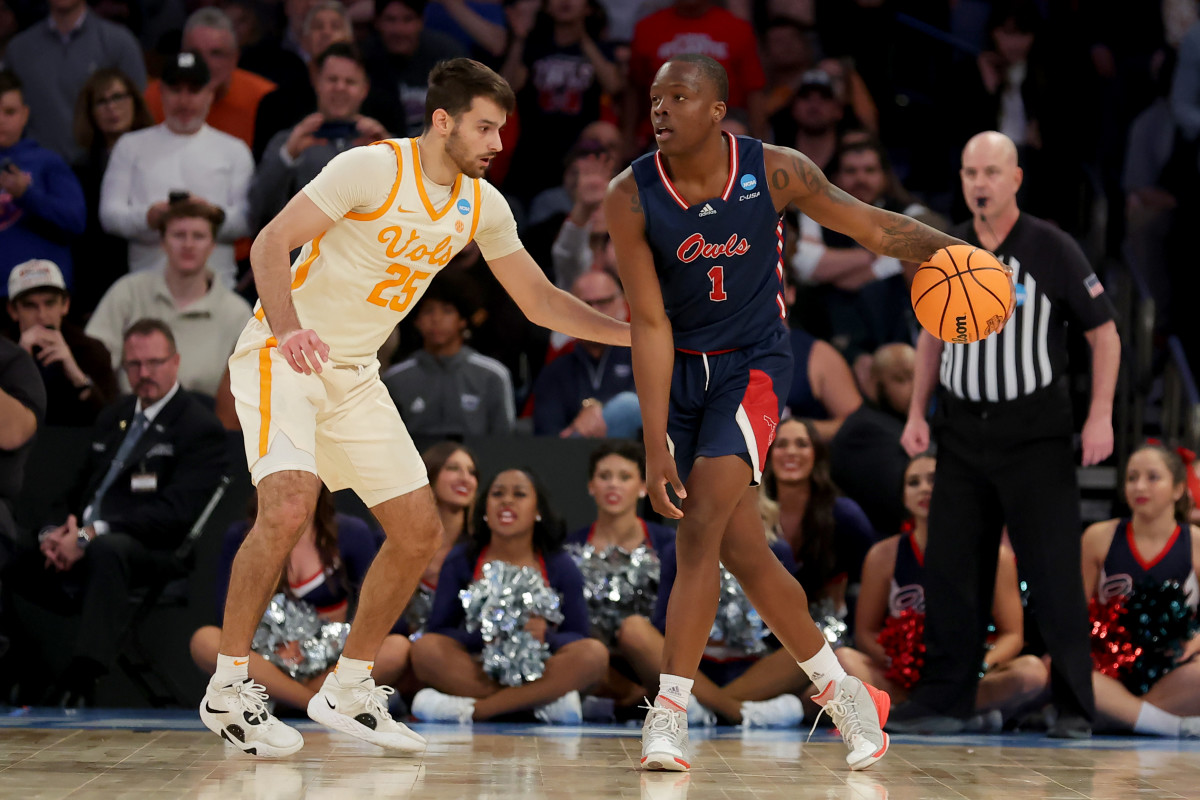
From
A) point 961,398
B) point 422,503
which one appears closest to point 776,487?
point 961,398

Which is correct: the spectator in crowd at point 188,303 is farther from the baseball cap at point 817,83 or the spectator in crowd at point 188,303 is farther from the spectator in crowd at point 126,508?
the baseball cap at point 817,83

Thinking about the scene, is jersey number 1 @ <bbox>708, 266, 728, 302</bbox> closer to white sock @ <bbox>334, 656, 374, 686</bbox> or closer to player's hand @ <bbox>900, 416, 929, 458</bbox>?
white sock @ <bbox>334, 656, 374, 686</bbox>

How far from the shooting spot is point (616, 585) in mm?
6312

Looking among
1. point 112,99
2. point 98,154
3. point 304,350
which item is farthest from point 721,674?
point 112,99

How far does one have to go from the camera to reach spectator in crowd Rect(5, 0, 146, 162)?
8.49 metres

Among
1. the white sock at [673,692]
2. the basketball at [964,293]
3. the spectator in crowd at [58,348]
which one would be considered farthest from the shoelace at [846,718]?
the spectator in crowd at [58,348]

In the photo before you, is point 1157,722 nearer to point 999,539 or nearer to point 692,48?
point 999,539

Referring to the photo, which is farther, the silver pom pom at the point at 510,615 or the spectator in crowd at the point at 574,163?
the spectator in crowd at the point at 574,163

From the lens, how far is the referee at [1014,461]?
561 centimetres

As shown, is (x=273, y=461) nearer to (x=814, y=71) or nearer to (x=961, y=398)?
(x=961, y=398)

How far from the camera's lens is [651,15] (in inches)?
362

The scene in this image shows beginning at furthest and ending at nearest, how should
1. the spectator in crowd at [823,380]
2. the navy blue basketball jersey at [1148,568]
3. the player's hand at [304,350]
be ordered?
the spectator in crowd at [823,380], the navy blue basketball jersey at [1148,568], the player's hand at [304,350]

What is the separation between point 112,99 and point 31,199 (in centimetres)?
91

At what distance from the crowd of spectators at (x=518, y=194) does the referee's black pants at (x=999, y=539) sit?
34 centimetres
